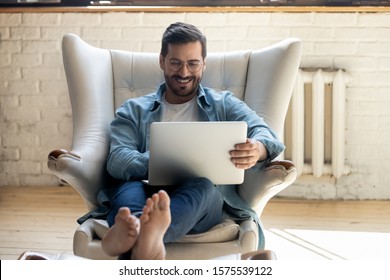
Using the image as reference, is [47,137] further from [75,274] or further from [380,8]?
[75,274]

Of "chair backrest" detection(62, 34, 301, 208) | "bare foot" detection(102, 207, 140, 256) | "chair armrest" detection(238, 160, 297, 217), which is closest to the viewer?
"bare foot" detection(102, 207, 140, 256)

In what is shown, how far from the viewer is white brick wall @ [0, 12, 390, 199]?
11.0 feet

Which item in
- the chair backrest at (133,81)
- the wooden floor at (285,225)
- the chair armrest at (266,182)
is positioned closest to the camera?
the chair armrest at (266,182)

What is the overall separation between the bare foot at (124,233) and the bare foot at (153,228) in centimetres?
2

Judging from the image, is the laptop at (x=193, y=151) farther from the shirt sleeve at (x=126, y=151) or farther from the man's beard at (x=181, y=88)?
the man's beard at (x=181, y=88)

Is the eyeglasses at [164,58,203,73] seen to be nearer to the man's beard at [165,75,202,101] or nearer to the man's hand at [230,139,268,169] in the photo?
the man's beard at [165,75,202,101]

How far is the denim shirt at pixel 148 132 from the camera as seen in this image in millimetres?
2158

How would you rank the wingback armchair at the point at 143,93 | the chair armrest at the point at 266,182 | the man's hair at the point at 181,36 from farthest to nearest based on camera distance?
the man's hair at the point at 181,36 → the chair armrest at the point at 266,182 → the wingback armchair at the point at 143,93

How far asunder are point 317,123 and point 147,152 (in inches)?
52.8

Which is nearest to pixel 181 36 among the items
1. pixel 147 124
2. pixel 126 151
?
pixel 147 124

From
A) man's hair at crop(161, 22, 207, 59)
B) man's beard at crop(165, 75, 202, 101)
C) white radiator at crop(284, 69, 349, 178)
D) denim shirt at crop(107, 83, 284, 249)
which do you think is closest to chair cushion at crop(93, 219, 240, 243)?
denim shirt at crop(107, 83, 284, 249)

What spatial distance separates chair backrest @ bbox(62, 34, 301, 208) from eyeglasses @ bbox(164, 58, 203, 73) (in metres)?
0.33

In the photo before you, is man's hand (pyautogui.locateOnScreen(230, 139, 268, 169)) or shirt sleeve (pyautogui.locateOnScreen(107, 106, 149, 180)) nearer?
man's hand (pyautogui.locateOnScreen(230, 139, 268, 169))

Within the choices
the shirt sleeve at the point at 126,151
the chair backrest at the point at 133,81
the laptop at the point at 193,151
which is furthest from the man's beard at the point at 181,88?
the laptop at the point at 193,151
